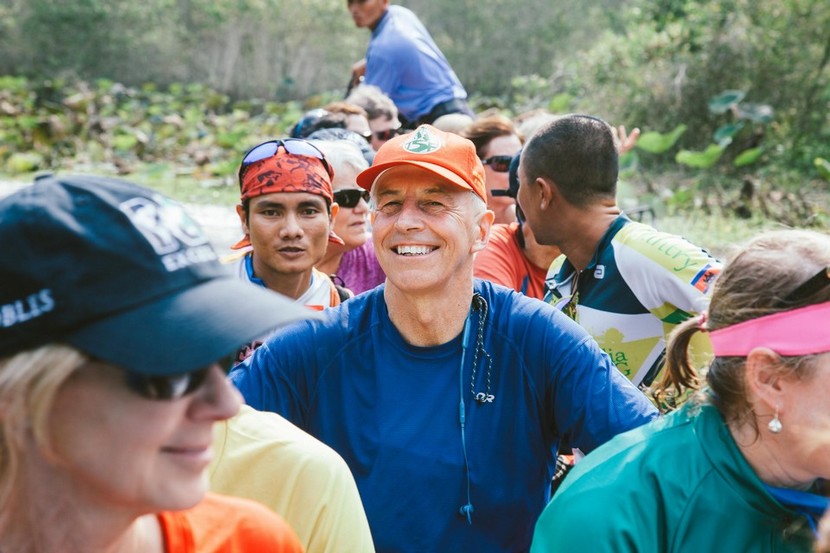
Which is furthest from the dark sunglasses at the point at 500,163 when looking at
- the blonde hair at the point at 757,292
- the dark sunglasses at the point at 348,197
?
the blonde hair at the point at 757,292

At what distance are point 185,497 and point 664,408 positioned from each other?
2445mm

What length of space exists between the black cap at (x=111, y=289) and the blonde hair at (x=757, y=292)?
3.95 ft

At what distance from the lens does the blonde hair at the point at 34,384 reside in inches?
54.7

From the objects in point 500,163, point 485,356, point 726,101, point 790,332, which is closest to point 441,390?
point 485,356

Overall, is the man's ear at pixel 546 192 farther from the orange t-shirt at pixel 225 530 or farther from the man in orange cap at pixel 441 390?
the orange t-shirt at pixel 225 530

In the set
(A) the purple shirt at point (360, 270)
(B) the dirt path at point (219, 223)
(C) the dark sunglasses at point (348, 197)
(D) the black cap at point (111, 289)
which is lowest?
(B) the dirt path at point (219, 223)

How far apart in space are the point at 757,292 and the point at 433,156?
1.22 m

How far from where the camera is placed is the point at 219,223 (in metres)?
12.7

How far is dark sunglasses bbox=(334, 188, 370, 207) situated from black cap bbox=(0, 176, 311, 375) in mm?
3742

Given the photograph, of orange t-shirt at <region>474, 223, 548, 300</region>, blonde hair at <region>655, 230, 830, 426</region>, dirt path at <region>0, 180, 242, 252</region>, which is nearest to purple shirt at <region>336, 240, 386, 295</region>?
orange t-shirt at <region>474, 223, 548, 300</region>

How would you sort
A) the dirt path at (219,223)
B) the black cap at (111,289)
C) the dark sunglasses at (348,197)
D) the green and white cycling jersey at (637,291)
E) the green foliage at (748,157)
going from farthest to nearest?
the green foliage at (748,157), the dirt path at (219,223), the dark sunglasses at (348,197), the green and white cycling jersey at (637,291), the black cap at (111,289)

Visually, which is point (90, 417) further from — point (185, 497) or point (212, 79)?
point (212, 79)

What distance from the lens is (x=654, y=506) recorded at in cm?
215

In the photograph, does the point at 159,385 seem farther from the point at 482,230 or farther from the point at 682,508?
the point at 482,230
